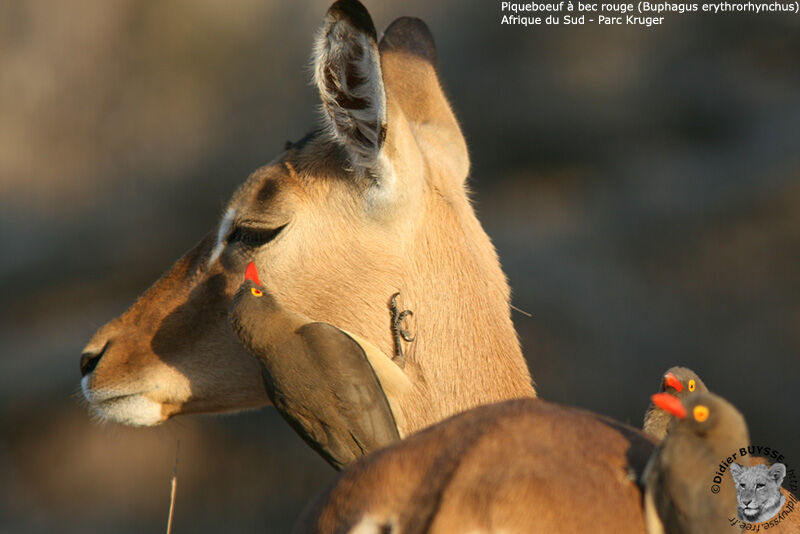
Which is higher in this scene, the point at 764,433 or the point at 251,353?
the point at 251,353

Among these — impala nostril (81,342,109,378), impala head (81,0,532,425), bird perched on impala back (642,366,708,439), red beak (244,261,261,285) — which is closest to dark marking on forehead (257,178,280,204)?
impala head (81,0,532,425)

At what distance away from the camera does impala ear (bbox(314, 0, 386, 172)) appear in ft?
8.78

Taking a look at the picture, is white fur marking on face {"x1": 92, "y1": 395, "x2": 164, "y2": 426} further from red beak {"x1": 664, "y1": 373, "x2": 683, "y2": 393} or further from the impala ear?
red beak {"x1": 664, "y1": 373, "x2": 683, "y2": 393}

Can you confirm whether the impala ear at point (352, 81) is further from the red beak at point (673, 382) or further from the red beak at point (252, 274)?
the red beak at point (673, 382)

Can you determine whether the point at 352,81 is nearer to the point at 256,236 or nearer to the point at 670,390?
the point at 256,236

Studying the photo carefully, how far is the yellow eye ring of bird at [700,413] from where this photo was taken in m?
1.48

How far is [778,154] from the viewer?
7090mm

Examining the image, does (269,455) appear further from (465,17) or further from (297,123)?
(465,17)

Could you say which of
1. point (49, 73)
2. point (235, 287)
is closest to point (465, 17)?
point (49, 73)

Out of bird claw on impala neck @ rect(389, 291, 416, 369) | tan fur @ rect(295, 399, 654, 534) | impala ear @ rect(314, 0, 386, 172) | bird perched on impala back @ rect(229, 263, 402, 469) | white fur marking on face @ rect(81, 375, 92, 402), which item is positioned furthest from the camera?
white fur marking on face @ rect(81, 375, 92, 402)

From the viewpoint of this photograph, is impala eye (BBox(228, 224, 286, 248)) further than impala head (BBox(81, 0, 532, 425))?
Yes

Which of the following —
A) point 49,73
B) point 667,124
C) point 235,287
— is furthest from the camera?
point 49,73

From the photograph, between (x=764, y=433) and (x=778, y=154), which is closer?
(x=764, y=433)

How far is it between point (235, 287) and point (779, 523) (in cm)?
168
